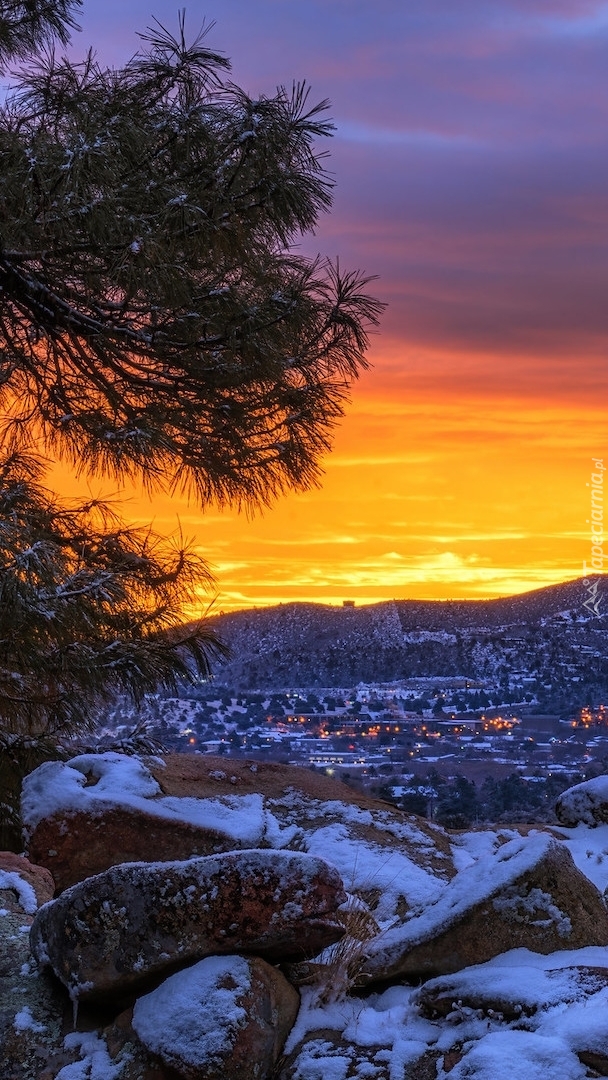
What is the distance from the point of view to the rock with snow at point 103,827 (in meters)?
4.27

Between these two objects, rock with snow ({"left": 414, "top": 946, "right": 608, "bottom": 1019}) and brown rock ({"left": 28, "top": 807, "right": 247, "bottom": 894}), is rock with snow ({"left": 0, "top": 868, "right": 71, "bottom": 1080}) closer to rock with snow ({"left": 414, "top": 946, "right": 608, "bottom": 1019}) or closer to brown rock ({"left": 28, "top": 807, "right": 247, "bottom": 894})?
brown rock ({"left": 28, "top": 807, "right": 247, "bottom": 894})

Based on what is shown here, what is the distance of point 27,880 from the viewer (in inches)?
174

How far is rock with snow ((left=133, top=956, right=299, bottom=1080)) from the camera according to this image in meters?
2.97

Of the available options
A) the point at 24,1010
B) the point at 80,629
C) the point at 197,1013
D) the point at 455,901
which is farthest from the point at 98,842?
the point at 80,629

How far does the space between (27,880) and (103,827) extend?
18.6 inches

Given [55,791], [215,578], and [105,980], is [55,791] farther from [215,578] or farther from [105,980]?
[215,578]

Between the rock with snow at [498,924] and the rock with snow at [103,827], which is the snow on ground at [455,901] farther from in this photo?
the rock with snow at [103,827]

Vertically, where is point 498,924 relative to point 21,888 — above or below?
above

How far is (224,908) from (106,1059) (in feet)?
1.86

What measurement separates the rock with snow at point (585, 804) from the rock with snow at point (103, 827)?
1.81m

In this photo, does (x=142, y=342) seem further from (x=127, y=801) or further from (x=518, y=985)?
(x=518, y=985)

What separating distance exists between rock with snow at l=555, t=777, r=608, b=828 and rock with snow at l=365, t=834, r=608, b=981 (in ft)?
6.59

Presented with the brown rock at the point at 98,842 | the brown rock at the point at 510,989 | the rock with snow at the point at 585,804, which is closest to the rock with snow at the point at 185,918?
the brown rock at the point at 510,989

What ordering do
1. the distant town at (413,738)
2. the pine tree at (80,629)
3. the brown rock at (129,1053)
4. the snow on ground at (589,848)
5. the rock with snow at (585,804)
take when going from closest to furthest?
the brown rock at (129,1053) < the snow on ground at (589,848) < the rock with snow at (585,804) < the pine tree at (80,629) < the distant town at (413,738)
